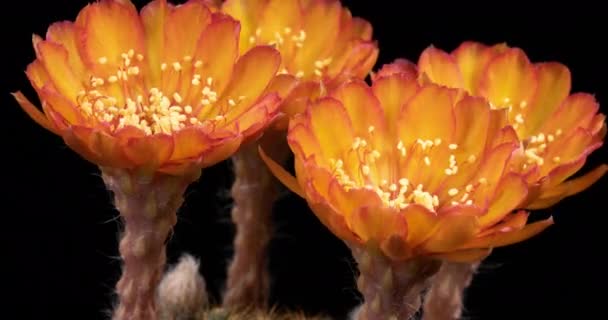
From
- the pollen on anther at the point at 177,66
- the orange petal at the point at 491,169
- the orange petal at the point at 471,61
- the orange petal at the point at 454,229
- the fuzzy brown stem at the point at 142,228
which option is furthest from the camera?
the orange petal at the point at 471,61

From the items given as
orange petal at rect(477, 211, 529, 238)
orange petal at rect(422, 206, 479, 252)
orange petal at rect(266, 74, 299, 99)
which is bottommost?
orange petal at rect(477, 211, 529, 238)

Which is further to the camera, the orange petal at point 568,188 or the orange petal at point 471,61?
the orange petal at point 471,61

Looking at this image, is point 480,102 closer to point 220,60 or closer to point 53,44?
point 220,60

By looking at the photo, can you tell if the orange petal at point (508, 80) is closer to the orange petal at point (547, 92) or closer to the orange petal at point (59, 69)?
the orange petal at point (547, 92)

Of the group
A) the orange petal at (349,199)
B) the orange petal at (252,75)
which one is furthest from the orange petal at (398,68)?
the orange petal at (349,199)

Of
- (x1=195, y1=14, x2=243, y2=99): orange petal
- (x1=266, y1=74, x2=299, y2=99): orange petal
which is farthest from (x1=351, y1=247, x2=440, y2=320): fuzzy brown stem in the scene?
(x1=195, y1=14, x2=243, y2=99): orange petal

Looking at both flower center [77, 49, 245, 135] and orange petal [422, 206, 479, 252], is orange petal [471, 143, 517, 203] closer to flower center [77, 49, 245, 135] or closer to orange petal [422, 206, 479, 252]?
orange petal [422, 206, 479, 252]

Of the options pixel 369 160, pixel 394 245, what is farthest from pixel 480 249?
pixel 369 160

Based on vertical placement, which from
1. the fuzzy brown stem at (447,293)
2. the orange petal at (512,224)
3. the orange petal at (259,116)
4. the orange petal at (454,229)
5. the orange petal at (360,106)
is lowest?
the fuzzy brown stem at (447,293)

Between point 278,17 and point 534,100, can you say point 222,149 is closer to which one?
point 278,17
